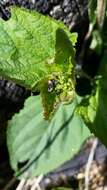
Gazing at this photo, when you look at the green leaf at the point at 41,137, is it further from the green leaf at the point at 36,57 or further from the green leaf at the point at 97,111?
the green leaf at the point at 36,57

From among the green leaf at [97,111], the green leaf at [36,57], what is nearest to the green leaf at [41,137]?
the green leaf at [97,111]

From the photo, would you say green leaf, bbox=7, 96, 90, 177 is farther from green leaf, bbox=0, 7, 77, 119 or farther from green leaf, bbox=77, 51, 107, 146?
green leaf, bbox=0, 7, 77, 119

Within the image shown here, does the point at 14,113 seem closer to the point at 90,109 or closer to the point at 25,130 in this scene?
the point at 25,130

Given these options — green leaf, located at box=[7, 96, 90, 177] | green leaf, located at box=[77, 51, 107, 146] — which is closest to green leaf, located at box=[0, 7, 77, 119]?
green leaf, located at box=[77, 51, 107, 146]

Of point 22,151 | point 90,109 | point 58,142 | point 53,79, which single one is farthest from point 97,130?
point 22,151

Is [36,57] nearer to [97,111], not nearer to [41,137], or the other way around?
[97,111]

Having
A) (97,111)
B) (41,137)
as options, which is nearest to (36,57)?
(97,111)
